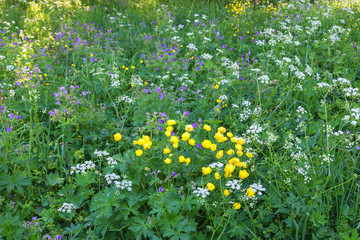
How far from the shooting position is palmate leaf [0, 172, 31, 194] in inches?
85.7

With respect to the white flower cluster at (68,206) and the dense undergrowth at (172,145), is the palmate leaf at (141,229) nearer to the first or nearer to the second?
the dense undergrowth at (172,145)

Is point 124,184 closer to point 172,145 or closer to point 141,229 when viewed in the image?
point 141,229

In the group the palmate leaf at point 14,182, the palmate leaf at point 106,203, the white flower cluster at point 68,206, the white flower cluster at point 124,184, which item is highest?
the white flower cluster at point 124,184

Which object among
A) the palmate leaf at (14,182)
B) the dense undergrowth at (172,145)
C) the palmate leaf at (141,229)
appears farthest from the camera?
the palmate leaf at (14,182)

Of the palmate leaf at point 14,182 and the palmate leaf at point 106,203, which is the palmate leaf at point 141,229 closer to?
the palmate leaf at point 106,203

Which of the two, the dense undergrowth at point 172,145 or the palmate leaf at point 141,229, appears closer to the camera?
the palmate leaf at point 141,229

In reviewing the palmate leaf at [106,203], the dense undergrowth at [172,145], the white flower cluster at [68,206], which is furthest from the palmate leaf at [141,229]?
the white flower cluster at [68,206]

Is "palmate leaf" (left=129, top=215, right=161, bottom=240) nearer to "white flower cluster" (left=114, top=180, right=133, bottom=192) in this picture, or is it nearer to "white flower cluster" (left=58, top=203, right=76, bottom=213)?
"white flower cluster" (left=114, top=180, right=133, bottom=192)

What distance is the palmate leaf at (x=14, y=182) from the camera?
218 cm

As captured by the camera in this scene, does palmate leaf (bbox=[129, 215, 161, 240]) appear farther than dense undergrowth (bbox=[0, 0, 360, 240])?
No

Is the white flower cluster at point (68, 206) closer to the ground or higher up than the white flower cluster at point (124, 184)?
closer to the ground

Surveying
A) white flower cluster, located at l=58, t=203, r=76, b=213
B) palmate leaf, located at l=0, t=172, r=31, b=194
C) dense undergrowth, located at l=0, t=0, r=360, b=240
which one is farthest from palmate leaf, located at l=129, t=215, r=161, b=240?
palmate leaf, located at l=0, t=172, r=31, b=194

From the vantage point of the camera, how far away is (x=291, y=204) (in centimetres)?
217

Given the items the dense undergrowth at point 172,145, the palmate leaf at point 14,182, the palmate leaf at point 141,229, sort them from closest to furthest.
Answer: the palmate leaf at point 141,229, the dense undergrowth at point 172,145, the palmate leaf at point 14,182
